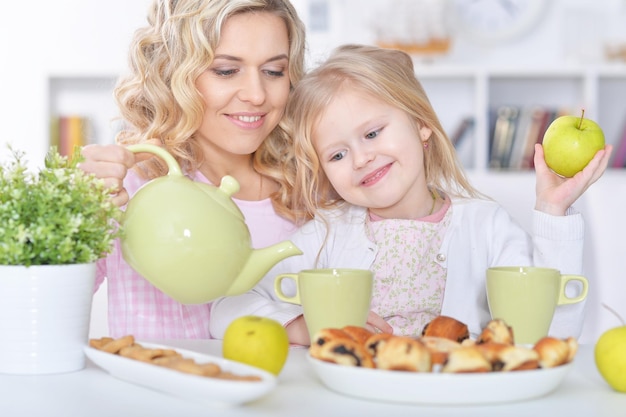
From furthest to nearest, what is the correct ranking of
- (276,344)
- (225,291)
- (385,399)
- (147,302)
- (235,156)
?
(235,156) < (147,302) < (225,291) < (276,344) < (385,399)

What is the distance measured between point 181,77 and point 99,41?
7.96ft

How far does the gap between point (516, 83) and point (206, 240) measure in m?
3.04

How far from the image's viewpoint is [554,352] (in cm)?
84

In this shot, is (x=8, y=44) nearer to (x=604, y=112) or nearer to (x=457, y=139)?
(x=457, y=139)

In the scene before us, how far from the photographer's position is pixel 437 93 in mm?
3826

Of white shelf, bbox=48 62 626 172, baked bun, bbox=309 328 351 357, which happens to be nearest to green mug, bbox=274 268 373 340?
baked bun, bbox=309 328 351 357

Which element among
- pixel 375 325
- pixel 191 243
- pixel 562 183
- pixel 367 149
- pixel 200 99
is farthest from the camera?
pixel 200 99

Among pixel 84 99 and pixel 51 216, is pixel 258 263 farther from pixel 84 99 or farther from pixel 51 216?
pixel 84 99

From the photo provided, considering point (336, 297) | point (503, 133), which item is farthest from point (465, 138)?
point (336, 297)

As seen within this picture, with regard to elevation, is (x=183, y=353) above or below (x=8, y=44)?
below

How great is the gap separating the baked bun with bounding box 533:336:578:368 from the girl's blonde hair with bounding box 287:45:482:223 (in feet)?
2.81

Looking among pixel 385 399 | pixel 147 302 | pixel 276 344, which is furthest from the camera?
pixel 147 302

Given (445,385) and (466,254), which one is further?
(466,254)

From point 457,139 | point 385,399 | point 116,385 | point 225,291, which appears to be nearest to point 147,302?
point 225,291
